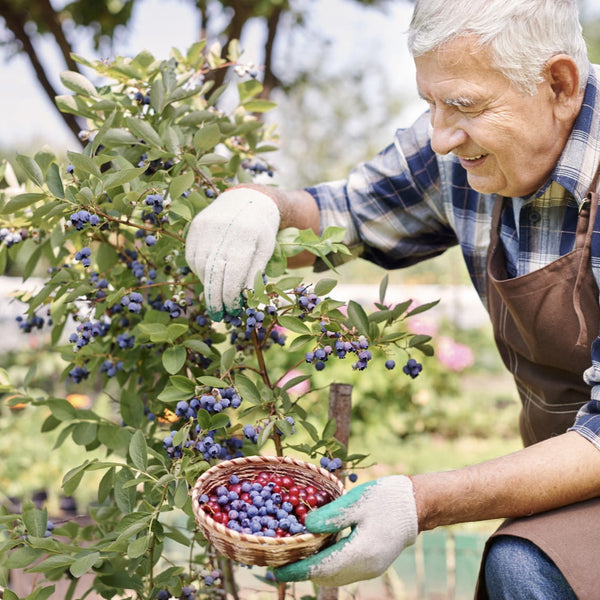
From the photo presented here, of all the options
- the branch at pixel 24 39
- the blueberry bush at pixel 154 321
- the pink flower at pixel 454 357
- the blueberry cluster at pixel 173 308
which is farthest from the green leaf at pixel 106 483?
the pink flower at pixel 454 357

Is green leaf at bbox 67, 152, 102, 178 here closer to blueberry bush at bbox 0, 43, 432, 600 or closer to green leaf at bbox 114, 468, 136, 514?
blueberry bush at bbox 0, 43, 432, 600

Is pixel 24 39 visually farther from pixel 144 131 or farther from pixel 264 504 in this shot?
pixel 264 504

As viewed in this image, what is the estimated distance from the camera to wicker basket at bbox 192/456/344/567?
1009mm

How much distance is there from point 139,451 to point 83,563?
190 millimetres

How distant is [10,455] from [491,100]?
3.19m

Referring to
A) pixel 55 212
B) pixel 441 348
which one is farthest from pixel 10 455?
pixel 55 212

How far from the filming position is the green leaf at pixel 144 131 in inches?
51.5

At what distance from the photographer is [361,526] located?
1055 millimetres

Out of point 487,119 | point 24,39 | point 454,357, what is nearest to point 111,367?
point 487,119

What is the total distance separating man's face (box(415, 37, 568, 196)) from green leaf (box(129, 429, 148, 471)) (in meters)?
0.73

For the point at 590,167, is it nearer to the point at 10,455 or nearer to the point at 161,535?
the point at 161,535

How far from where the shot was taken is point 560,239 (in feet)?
4.72

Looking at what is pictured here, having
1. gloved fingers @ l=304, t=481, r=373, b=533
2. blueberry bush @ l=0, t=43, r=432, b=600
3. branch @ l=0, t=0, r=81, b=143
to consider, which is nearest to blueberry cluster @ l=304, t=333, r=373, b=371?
blueberry bush @ l=0, t=43, r=432, b=600

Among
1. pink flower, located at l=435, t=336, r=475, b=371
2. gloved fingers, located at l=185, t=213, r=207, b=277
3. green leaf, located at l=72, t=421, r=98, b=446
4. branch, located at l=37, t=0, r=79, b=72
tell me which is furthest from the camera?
pink flower, located at l=435, t=336, r=475, b=371
